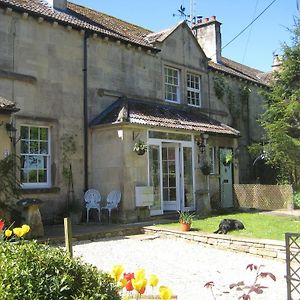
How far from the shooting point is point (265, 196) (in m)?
17.8

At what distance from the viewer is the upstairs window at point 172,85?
18891 millimetres

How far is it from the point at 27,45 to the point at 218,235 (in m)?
8.51

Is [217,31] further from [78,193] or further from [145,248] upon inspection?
[145,248]

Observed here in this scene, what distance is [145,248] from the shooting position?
34.3 ft

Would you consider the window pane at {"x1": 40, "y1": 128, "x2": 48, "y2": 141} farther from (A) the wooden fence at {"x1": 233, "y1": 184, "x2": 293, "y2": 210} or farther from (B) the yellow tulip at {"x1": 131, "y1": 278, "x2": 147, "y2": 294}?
(B) the yellow tulip at {"x1": 131, "y1": 278, "x2": 147, "y2": 294}

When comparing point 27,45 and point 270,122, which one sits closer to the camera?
point 27,45

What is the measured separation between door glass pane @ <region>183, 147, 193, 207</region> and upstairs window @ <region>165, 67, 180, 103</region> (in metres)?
3.23

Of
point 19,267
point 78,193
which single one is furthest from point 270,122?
point 19,267

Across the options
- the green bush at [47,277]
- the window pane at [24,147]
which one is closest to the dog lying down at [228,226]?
the window pane at [24,147]

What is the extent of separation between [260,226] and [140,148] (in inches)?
182

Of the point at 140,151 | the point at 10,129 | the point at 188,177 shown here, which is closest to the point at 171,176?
the point at 188,177

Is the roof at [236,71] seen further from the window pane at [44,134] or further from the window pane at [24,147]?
the window pane at [24,147]

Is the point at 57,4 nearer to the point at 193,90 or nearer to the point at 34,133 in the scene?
the point at 34,133

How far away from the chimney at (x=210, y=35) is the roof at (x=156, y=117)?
20.8ft
